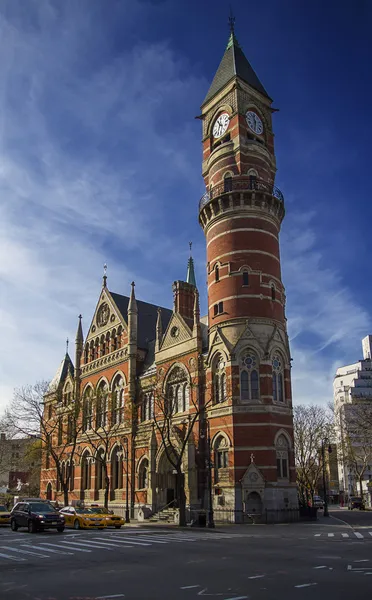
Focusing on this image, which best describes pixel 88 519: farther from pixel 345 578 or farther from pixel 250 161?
pixel 250 161

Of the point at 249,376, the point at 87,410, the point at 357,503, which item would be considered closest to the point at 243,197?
the point at 249,376

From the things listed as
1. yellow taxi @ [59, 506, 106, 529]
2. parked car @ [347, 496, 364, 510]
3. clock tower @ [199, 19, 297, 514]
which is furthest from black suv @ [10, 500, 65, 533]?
parked car @ [347, 496, 364, 510]

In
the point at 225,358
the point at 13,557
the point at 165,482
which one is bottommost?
the point at 13,557

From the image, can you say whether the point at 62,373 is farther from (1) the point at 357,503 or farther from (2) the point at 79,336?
(1) the point at 357,503

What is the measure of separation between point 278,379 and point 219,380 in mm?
4221

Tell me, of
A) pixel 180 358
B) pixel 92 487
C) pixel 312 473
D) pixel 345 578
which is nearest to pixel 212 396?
pixel 180 358

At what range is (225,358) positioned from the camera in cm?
3975

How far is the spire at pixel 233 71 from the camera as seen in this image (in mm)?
47531

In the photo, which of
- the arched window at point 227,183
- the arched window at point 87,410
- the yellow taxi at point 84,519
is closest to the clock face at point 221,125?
the arched window at point 227,183

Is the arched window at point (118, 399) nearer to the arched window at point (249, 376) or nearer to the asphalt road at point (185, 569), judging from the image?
the arched window at point (249, 376)

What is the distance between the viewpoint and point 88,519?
31.7 metres

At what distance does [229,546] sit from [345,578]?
8732mm

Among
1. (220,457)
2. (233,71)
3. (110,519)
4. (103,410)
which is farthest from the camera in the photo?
(103,410)

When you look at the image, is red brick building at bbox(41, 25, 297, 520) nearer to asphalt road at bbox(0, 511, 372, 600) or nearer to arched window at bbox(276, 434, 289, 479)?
arched window at bbox(276, 434, 289, 479)
